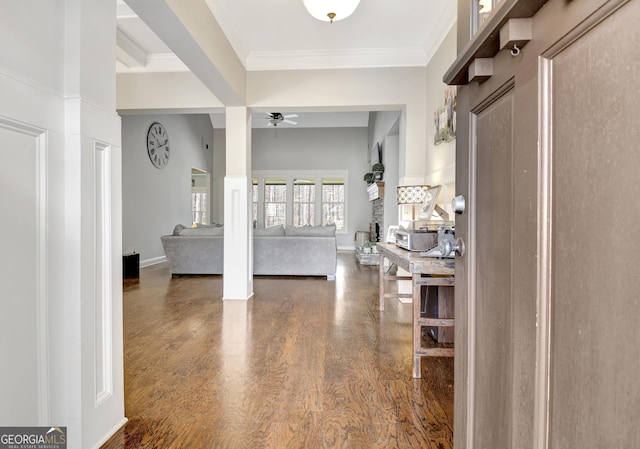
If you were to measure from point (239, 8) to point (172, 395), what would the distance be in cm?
294

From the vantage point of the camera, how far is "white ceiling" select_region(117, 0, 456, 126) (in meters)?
2.95

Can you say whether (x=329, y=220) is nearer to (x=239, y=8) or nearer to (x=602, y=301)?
(x=239, y=8)

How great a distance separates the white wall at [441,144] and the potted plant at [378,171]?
10.7 ft

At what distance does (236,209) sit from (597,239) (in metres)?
3.60

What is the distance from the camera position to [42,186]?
1161 millimetres

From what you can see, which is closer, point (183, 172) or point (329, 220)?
point (183, 172)

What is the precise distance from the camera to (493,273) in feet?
2.47

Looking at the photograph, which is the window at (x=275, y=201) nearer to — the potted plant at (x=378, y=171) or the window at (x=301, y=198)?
the window at (x=301, y=198)

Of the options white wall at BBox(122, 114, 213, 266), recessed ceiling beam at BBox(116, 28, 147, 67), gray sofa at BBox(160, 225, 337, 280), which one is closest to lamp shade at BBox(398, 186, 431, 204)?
gray sofa at BBox(160, 225, 337, 280)

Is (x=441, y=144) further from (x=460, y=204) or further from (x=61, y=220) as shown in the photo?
(x=61, y=220)

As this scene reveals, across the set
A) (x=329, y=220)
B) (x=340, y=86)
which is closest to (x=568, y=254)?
(x=340, y=86)

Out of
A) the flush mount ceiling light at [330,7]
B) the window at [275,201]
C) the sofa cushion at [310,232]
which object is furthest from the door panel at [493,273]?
the window at [275,201]

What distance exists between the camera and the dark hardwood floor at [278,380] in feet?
4.77

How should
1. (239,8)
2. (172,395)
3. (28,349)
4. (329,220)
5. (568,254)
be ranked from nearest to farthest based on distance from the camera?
1. (568,254)
2. (28,349)
3. (172,395)
4. (239,8)
5. (329,220)
